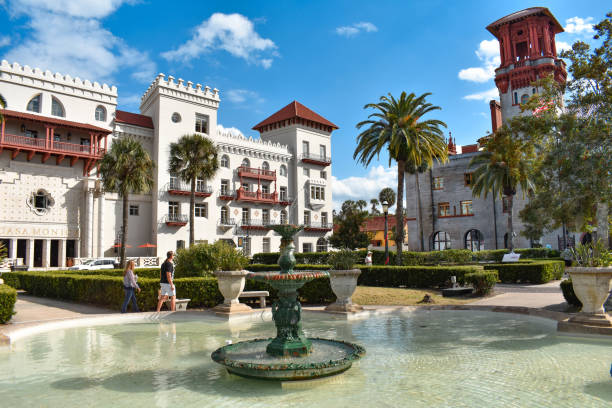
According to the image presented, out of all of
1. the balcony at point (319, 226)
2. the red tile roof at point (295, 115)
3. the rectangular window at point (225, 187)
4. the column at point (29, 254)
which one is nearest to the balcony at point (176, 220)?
the rectangular window at point (225, 187)

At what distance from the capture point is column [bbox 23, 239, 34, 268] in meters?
33.7

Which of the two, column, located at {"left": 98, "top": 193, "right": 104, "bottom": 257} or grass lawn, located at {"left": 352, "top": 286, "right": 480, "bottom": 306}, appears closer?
grass lawn, located at {"left": 352, "top": 286, "right": 480, "bottom": 306}

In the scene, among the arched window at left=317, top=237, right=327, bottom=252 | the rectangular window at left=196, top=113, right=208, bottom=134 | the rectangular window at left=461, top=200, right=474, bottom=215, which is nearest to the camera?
the rectangular window at left=196, top=113, right=208, bottom=134

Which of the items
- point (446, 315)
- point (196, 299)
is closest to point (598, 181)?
point (446, 315)

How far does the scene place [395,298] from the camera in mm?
16344

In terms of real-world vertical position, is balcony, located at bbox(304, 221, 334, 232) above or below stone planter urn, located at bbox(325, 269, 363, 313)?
above

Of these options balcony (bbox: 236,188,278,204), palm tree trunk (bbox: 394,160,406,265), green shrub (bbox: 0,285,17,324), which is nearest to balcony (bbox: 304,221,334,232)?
balcony (bbox: 236,188,278,204)

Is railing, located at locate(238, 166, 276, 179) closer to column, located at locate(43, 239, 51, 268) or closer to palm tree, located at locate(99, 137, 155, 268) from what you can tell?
palm tree, located at locate(99, 137, 155, 268)

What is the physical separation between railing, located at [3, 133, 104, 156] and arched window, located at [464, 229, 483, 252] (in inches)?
1672

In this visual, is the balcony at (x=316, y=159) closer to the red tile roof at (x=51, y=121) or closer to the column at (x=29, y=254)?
the red tile roof at (x=51, y=121)

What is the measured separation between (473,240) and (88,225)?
43247 millimetres

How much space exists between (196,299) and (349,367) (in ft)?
29.5

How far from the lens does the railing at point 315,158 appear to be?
55062 millimetres

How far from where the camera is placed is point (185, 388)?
586 centimetres
